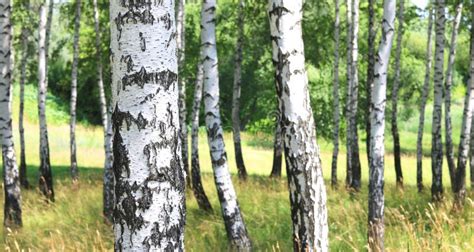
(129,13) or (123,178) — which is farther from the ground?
(129,13)

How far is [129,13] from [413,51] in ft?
133

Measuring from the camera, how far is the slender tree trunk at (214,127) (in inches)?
251

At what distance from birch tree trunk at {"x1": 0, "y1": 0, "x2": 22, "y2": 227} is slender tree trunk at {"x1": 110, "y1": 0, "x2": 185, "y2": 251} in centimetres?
646

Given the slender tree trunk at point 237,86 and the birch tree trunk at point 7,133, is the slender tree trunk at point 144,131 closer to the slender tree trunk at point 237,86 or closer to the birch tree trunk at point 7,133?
the birch tree trunk at point 7,133

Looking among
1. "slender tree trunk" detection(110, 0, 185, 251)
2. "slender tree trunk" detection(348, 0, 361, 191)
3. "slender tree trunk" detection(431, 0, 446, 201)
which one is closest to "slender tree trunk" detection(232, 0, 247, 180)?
"slender tree trunk" detection(348, 0, 361, 191)

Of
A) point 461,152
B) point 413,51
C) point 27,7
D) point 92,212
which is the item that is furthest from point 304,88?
point 413,51

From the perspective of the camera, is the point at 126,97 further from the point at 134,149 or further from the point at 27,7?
the point at 27,7

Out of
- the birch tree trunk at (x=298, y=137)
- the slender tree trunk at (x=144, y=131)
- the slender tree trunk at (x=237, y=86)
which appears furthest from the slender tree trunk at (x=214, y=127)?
the slender tree trunk at (x=237, y=86)

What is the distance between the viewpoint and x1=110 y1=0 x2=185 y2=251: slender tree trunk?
2.38m

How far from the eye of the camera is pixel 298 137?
4.13 m

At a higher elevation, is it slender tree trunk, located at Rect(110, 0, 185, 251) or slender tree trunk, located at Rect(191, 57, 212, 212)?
slender tree trunk, located at Rect(110, 0, 185, 251)

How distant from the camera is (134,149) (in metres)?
2.37

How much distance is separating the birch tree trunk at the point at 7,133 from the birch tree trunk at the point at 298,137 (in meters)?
5.56

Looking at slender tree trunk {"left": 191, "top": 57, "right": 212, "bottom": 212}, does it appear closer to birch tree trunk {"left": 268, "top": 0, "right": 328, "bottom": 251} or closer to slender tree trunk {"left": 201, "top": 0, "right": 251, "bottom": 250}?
slender tree trunk {"left": 201, "top": 0, "right": 251, "bottom": 250}
